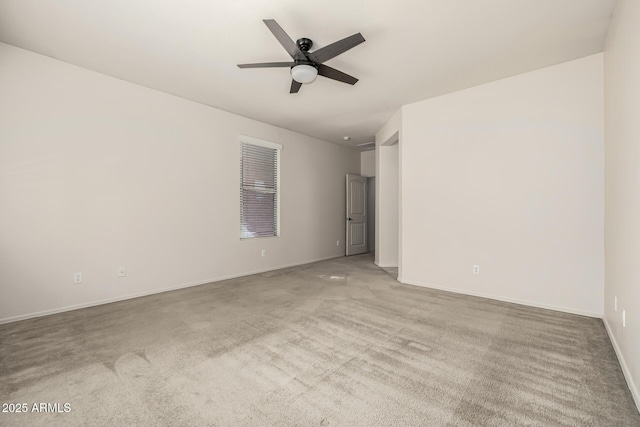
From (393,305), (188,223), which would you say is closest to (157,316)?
(188,223)

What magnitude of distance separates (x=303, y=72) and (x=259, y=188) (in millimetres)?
2889

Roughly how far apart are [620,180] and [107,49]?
465cm

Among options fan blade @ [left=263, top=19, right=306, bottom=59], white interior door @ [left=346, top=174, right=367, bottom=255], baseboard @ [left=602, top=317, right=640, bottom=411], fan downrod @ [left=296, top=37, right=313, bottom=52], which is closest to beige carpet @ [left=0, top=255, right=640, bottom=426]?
baseboard @ [left=602, top=317, right=640, bottom=411]

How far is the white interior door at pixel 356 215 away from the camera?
281 inches

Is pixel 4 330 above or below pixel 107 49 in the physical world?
below

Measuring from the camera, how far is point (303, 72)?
264 centimetres

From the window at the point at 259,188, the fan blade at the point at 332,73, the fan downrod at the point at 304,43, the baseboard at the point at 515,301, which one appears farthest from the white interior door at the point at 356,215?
the fan downrod at the point at 304,43

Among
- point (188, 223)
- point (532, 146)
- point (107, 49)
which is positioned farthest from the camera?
point (188, 223)

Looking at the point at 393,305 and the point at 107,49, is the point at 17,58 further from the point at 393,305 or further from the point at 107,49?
the point at 393,305

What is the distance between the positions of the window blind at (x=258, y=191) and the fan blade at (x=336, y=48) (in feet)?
9.11

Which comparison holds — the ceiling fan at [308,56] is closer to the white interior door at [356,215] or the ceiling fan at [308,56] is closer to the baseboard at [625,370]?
the baseboard at [625,370]

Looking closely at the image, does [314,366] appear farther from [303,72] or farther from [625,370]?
[303,72]

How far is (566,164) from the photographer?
10.2ft

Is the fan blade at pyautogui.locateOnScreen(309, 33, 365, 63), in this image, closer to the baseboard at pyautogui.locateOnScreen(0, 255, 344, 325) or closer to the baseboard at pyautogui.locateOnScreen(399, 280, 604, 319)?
the baseboard at pyautogui.locateOnScreen(399, 280, 604, 319)
